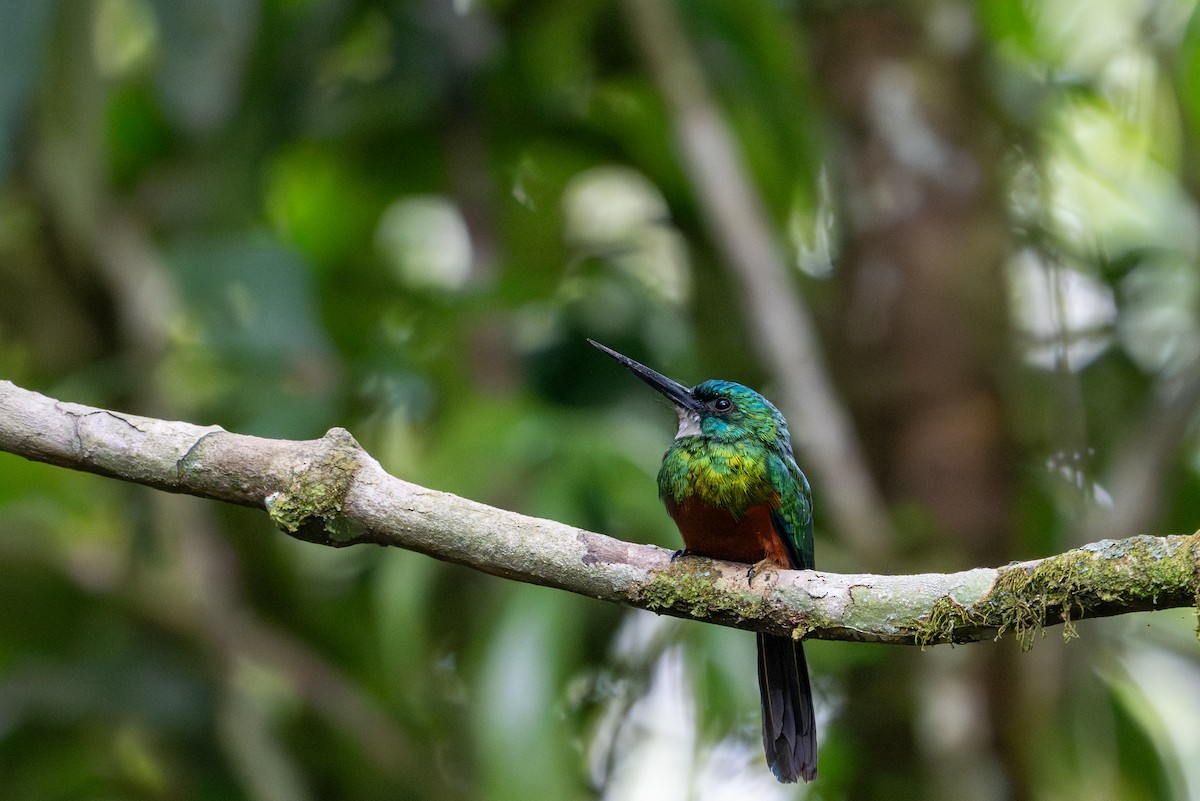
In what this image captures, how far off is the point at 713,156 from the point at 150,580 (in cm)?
209

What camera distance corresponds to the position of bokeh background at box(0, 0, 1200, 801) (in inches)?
134

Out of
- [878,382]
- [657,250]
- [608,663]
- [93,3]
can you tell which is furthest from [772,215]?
[93,3]

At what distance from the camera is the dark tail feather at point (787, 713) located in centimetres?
234

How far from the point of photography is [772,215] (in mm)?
4438

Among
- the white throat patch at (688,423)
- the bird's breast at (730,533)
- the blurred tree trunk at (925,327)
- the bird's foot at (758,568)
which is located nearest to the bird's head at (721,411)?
the white throat patch at (688,423)

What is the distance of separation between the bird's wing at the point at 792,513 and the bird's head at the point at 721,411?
0.26ft

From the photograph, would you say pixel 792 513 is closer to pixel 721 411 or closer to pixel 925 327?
pixel 721 411

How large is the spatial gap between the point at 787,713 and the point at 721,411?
0.65 meters

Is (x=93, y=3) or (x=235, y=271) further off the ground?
(x=93, y=3)

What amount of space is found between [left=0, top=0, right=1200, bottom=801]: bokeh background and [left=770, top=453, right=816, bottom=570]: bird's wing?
0.46 metres

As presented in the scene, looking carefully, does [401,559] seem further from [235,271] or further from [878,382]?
[878,382]

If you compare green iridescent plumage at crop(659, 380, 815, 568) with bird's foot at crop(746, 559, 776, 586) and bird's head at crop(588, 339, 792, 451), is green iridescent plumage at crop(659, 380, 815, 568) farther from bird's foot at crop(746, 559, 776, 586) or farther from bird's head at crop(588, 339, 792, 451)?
bird's foot at crop(746, 559, 776, 586)

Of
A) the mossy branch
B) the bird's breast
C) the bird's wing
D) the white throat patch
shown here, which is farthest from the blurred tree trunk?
the mossy branch

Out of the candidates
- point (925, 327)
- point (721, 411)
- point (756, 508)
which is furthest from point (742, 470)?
point (925, 327)
